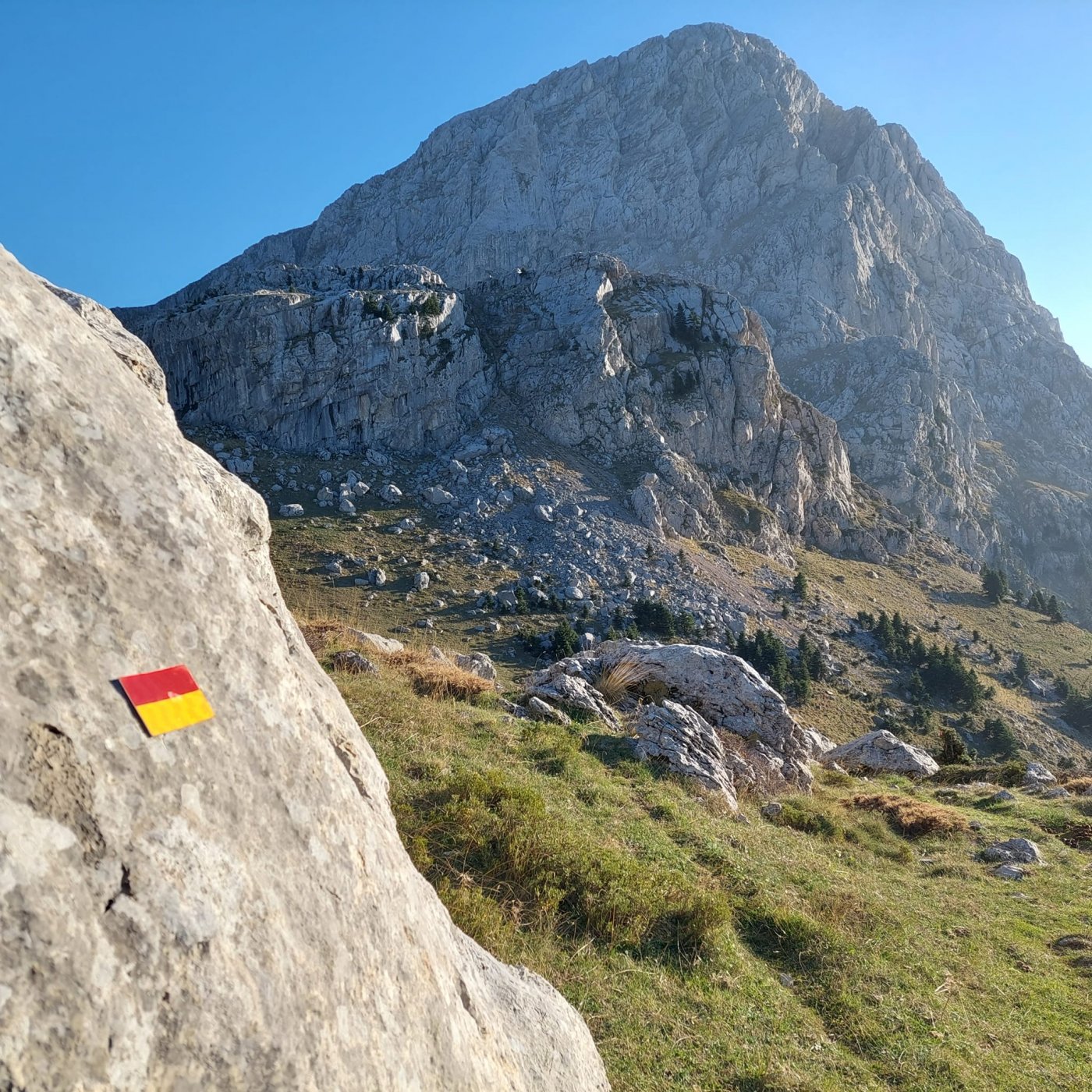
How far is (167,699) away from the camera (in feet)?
7.95

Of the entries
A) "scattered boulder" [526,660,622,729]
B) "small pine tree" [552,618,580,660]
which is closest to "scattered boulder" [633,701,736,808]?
"scattered boulder" [526,660,622,729]

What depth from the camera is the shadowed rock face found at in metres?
166

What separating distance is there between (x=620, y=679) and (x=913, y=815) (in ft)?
24.8

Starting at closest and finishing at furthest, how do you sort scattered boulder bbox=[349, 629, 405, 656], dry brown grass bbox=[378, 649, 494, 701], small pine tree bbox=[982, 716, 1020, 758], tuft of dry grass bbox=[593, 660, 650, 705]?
dry brown grass bbox=[378, 649, 494, 701], scattered boulder bbox=[349, 629, 405, 656], tuft of dry grass bbox=[593, 660, 650, 705], small pine tree bbox=[982, 716, 1020, 758]

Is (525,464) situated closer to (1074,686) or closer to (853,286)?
(1074,686)

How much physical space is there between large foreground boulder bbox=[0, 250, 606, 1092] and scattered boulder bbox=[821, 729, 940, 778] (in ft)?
74.9

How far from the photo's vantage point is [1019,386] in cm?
19012

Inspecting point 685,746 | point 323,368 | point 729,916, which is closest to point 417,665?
point 685,746

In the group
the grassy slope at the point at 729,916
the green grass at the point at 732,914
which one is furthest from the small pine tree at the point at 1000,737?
the grassy slope at the point at 729,916

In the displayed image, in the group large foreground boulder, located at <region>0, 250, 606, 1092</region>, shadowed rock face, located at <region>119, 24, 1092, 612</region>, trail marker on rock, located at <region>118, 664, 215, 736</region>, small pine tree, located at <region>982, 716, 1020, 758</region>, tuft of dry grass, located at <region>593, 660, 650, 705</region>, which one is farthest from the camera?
shadowed rock face, located at <region>119, 24, 1092, 612</region>

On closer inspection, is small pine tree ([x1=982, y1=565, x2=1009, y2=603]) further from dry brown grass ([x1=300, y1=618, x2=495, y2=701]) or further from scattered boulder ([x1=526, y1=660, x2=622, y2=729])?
dry brown grass ([x1=300, y1=618, x2=495, y2=701])

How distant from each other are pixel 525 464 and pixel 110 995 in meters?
84.1

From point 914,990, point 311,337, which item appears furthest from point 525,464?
point 914,990

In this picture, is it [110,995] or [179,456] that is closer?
[110,995]
